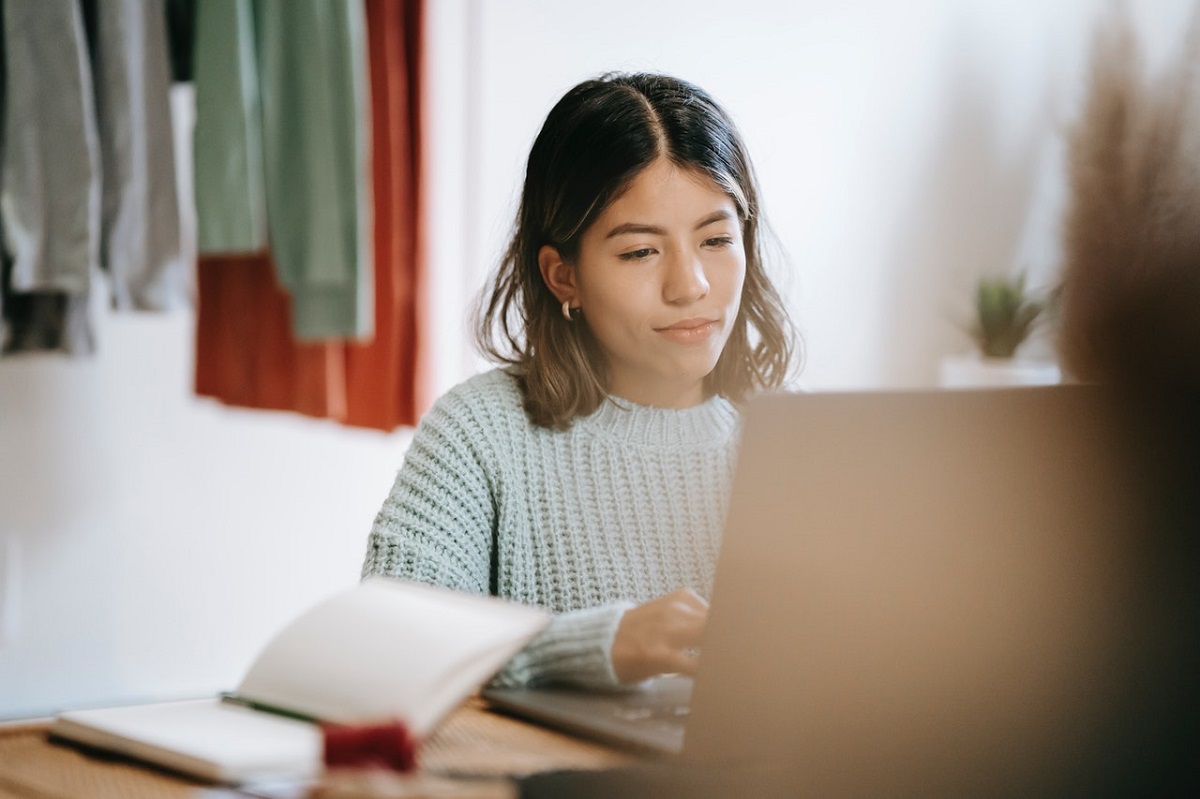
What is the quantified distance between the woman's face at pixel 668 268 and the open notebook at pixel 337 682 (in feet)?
1.83

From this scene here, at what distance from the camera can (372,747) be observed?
48cm

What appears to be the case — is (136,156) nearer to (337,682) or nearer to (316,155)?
(316,155)

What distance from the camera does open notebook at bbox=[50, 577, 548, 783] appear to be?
0.58 metres

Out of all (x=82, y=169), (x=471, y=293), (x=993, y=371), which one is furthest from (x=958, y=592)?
(x=993, y=371)

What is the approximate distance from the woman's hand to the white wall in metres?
0.78

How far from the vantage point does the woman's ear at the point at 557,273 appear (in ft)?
4.12

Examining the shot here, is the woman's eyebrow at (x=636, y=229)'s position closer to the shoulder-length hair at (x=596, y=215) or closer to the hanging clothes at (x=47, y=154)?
the shoulder-length hair at (x=596, y=215)

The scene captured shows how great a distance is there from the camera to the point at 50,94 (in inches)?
65.3

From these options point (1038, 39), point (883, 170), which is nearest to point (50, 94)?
point (883, 170)

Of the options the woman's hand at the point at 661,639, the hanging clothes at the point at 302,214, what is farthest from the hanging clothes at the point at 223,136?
the woman's hand at the point at 661,639

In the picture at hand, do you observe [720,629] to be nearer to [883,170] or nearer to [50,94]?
[50,94]

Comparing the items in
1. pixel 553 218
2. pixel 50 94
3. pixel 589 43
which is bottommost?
pixel 553 218

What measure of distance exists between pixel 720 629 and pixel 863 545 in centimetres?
9

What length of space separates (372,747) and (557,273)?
83cm
